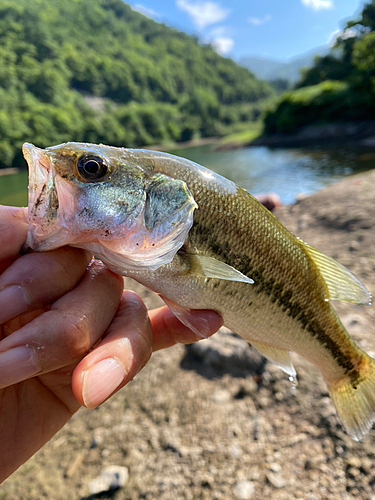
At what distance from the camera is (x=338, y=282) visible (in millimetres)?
2133

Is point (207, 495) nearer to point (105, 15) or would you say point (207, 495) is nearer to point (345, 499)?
point (345, 499)

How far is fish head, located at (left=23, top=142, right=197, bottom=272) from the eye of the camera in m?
1.45

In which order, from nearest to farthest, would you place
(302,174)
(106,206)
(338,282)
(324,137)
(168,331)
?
(106,206) < (338,282) < (168,331) < (302,174) < (324,137)

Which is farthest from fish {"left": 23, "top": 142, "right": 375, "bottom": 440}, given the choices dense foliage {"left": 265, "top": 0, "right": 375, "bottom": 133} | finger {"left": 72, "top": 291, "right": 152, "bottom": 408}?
dense foliage {"left": 265, "top": 0, "right": 375, "bottom": 133}

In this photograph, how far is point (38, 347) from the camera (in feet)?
4.20

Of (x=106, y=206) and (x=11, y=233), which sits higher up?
(x=106, y=206)

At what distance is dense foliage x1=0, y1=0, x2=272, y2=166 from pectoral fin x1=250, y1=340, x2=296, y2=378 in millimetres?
53467

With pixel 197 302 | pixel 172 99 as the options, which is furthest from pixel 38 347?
pixel 172 99

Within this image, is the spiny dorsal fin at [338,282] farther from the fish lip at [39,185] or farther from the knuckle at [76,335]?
the fish lip at [39,185]

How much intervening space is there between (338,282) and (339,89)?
58.8 m

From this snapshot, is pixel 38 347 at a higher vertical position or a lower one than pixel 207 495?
higher

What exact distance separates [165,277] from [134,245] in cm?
29

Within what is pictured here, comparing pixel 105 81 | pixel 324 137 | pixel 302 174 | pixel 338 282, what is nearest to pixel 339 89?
pixel 324 137

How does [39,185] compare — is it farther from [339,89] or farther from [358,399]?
[339,89]
